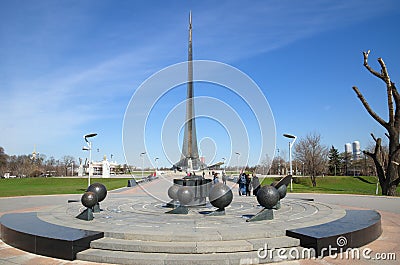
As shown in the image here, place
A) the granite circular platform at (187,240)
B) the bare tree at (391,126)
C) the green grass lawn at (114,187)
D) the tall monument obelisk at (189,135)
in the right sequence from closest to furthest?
1. the granite circular platform at (187,240)
2. the tall monument obelisk at (189,135)
3. the bare tree at (391,126)
4. the green grass lawn at (114,187)

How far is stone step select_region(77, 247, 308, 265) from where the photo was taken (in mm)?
6246

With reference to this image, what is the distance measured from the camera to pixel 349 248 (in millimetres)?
7391

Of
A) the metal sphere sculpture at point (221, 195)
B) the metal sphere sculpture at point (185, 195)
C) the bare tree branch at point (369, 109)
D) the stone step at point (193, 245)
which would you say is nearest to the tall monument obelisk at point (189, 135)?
the metal sphere sculpture at point (185, 195)

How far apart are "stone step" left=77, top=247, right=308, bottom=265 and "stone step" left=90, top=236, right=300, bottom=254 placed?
0.12 meters

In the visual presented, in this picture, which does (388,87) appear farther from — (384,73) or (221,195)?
(221,195)

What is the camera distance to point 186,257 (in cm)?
647

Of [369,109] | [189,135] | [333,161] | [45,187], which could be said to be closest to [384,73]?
[369,109]

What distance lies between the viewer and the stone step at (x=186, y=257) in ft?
20.5

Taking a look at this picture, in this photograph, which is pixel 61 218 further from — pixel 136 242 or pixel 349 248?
pixel 349 248

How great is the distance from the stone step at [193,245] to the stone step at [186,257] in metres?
0.12

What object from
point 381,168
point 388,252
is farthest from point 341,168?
point 388,252

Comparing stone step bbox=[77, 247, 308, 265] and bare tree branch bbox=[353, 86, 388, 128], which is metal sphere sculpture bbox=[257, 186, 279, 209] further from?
bare tree branch bbox=[353, 86, 388, 128]

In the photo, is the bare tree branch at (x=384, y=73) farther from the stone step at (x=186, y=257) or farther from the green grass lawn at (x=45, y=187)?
the green grass lawn at (x=45, y=187)

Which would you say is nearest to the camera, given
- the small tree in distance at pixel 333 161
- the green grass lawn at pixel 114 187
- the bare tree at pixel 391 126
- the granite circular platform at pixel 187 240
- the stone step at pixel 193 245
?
the granite circular platform at pixel 187 240
